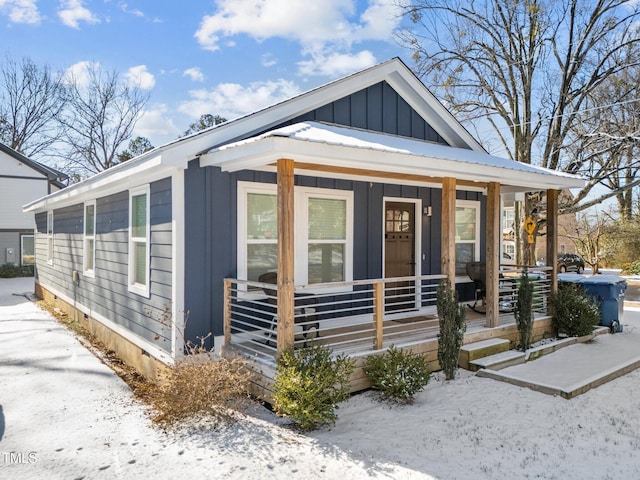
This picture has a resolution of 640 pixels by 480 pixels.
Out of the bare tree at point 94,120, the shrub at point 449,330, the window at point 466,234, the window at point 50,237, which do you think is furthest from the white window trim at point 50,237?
the bare tree at point 94,120

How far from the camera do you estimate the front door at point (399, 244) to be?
730cm

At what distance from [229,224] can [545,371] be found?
14.5ft

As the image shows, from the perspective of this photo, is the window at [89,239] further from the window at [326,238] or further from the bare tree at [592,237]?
the bare tree at [592,237]

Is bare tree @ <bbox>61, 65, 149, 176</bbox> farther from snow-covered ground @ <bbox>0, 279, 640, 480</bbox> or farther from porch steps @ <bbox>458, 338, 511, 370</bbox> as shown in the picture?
porch steps @ <bbox>458, 338, 511, 370</bbox>

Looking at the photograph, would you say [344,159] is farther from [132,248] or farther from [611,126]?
[611,126]

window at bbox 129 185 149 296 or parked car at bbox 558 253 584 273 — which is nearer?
window at bbox 129 185 149 296

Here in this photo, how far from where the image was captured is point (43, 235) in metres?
12.7

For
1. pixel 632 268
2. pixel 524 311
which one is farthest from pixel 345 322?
pixel 632 268

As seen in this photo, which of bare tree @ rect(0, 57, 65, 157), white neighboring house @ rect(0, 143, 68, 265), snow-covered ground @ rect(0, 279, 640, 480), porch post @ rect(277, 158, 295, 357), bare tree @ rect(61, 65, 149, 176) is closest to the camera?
snow-covered ground @ rect(0, 279, 640, 480)

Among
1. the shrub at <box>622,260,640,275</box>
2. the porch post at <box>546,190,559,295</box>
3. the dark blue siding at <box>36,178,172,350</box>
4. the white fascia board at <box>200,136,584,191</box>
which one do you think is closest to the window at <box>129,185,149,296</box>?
the dark blue siding at <box>36,178,172,350</box>

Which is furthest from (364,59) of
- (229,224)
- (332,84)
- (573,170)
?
(229,224)

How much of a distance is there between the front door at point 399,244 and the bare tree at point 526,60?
922 cm

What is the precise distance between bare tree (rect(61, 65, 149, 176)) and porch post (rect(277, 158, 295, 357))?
2682 cm

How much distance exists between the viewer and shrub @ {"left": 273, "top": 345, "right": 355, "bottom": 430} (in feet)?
12.9
